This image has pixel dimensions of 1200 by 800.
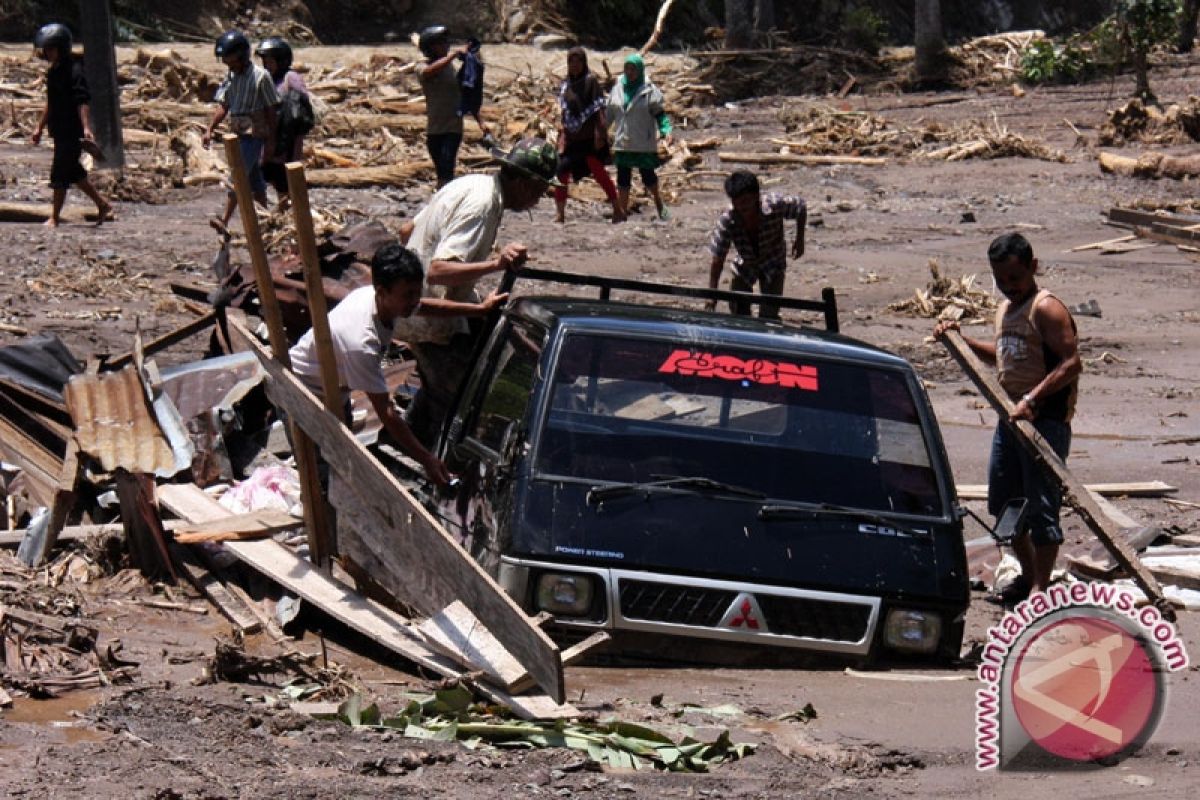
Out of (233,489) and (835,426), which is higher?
(835,426)

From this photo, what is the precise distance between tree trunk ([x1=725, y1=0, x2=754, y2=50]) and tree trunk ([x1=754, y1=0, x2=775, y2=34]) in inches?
35.7

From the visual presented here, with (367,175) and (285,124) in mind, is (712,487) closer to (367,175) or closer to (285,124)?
(285,124)

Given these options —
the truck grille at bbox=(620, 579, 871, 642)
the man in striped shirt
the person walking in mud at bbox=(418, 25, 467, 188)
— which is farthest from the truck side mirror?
the person walking in mud at bbox=(418, 25, 467, 188)

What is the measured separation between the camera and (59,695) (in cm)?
599

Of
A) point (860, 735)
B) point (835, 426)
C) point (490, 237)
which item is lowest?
point (860, 735)

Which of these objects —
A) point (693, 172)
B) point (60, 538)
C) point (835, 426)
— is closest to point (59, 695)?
point (60, 538)

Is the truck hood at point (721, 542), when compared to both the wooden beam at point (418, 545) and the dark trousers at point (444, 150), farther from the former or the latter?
the dark trousers at point (444, 150)

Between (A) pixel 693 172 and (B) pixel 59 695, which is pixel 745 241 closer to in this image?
(B) pixel 59 695

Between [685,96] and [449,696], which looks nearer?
[449,696]

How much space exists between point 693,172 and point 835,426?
16841 millimetres

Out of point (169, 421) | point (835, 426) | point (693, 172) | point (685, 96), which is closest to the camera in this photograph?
point (835, 426)

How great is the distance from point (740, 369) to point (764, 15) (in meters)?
27.1

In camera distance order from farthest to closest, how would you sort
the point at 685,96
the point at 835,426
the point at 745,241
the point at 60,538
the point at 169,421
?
the point at 685,96 → the point at 745,241 → the point at 169,421 → the point at 60,538 → the point at 835,426

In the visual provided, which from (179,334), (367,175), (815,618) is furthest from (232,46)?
(815,618)
